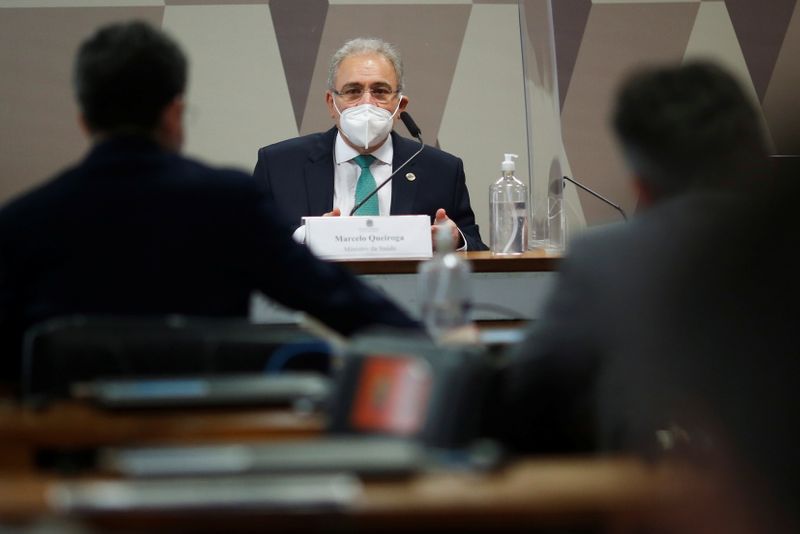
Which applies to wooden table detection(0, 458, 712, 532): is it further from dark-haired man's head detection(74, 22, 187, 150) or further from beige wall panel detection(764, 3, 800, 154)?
dark-haired man's head detection(74, 22, 187, 150)

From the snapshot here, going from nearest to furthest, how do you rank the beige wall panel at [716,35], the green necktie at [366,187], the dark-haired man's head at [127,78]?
the dark-haired man's head at [127,78] → the green necktie at [366,187] → the beige wall panel at [716,35]

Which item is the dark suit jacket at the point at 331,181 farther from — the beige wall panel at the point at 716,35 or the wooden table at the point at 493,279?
the beige wall panel at the point at 716,35

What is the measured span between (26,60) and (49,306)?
3318 millimetres

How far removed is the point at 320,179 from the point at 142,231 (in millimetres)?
2090

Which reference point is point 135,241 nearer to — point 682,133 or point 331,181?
point 682,133

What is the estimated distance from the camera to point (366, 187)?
3.88 m

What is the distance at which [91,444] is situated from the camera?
1358mm

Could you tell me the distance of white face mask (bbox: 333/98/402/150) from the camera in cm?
389

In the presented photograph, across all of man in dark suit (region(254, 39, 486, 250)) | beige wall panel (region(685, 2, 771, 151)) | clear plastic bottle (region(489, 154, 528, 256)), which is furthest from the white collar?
beige wall panel (region(685, 2, 771, 151))

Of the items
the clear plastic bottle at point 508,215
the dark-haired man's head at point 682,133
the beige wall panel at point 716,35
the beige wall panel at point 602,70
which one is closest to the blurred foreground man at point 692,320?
the dark-haired man's head at point 682,133

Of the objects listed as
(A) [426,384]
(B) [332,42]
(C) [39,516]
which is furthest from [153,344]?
(B) [332,42]

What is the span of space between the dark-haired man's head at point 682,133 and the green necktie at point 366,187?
2386 mm

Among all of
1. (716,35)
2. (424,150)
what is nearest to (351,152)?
(424,150)

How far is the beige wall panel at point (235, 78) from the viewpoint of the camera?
16.2 ft
